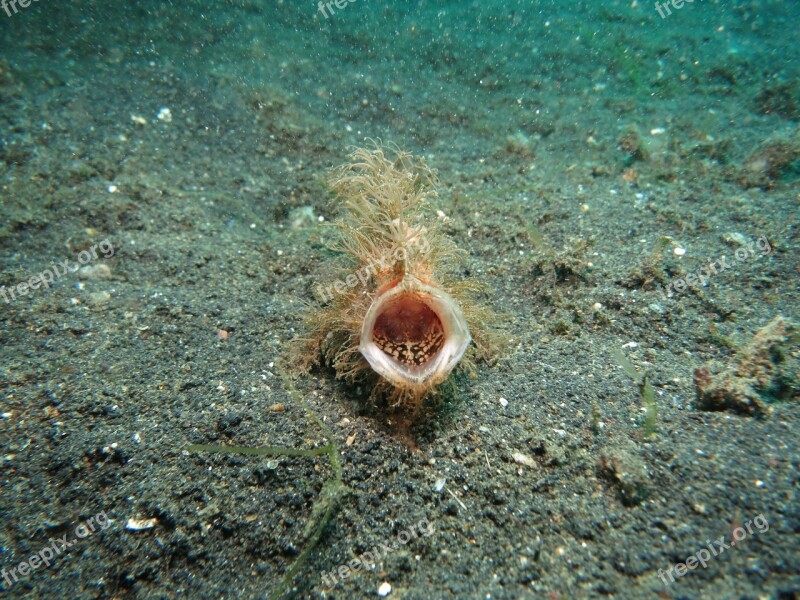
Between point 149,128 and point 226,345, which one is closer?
point 226,345

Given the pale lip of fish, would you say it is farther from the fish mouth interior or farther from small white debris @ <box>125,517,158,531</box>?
small white debris @ <box>125,517,158,531</box>

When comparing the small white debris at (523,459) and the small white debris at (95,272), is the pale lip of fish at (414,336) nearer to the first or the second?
the small white debris at (523,459)

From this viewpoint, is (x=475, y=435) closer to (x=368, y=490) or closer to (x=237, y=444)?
(x=368, y=490)

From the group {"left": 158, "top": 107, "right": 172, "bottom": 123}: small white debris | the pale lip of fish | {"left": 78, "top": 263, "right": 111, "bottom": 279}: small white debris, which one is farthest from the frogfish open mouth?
{"left": 158, "top": 107, "right": 172, "bottom": 123}: small white debris

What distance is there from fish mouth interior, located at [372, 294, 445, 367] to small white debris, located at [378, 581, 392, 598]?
4.11 feet

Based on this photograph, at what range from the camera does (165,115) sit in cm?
641

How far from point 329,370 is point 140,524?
154 centimetres

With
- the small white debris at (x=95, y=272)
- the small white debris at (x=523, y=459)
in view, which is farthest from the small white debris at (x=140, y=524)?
the small white debris at (x=95, y=272)

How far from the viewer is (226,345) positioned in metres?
3.64

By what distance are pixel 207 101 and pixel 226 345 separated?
493 centimetres

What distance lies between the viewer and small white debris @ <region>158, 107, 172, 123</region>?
6.35 m

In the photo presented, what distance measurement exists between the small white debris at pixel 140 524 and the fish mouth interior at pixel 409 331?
68.9 inches

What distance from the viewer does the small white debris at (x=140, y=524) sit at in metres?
2.55

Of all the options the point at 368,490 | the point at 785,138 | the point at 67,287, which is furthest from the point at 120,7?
the point at 785,138
